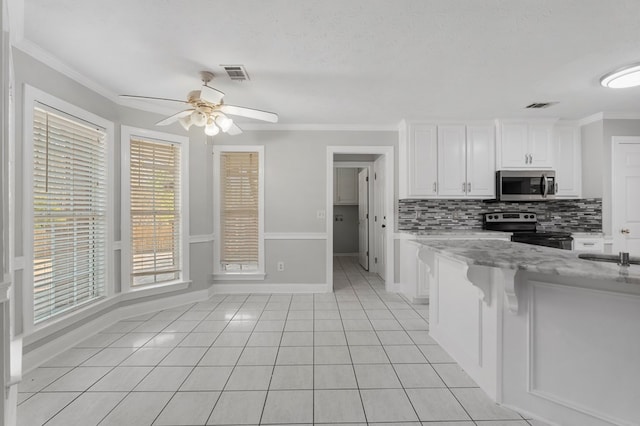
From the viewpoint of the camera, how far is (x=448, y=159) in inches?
148

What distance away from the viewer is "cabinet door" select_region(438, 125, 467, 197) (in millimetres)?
3750

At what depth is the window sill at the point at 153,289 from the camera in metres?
3.09

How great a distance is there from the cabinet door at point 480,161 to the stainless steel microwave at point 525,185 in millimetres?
134

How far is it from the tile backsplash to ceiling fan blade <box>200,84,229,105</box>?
2.78 meters

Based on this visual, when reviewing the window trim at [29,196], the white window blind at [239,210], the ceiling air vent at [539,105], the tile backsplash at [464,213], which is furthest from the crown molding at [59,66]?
the ceiling air vent at [539,105]

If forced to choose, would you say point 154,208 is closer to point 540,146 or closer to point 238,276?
point 238,276

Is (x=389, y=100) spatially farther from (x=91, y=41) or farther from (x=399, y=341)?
(x=91, y=41)

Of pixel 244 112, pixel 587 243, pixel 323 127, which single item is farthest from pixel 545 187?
pixel 244 112

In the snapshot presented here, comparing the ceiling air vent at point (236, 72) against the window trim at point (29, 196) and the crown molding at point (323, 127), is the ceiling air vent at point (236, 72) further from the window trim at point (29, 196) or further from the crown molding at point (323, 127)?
the window trim at point (29, 196)

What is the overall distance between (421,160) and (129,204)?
140 inches

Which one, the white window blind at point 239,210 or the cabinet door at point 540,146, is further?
the white window blind at point 239,210

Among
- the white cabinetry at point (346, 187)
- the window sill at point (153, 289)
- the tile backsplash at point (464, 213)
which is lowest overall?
the window sill at point (153, 289)

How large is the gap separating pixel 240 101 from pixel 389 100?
1.66 meters

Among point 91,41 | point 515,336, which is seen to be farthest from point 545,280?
point 91,41
